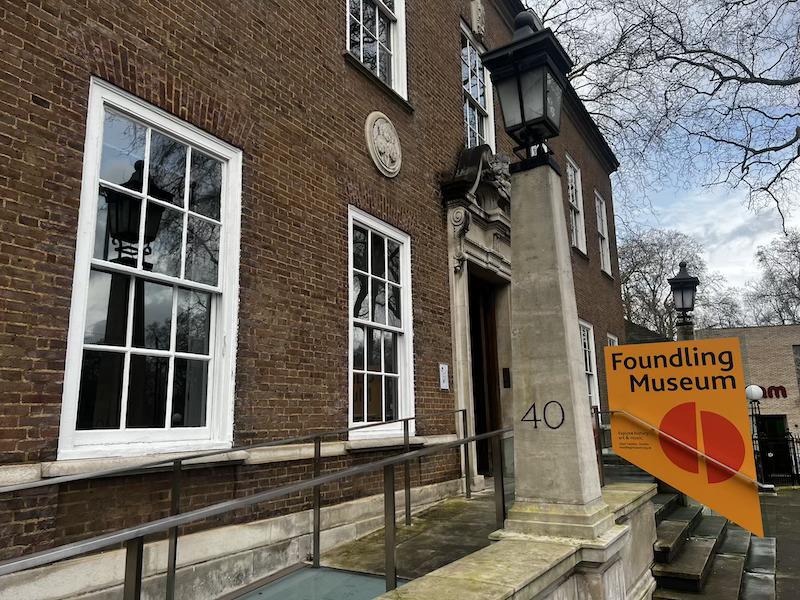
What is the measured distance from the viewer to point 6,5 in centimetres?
325

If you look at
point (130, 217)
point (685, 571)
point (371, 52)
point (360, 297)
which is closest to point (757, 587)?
point (685, 571)

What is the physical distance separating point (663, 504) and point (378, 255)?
4.25 m

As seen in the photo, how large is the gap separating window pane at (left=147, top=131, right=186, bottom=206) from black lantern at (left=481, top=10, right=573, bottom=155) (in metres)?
2.34

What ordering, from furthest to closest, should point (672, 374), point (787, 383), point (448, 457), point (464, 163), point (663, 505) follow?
1. point (787, 383)
2. point (464, 163)
3. point (448, 457)
4. point (663, 505)
5. point (672, 374)

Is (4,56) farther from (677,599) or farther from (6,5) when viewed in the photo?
(677,599)

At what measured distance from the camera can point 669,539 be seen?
18.1 ft

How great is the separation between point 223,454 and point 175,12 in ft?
10.7

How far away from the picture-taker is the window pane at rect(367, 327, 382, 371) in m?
6.10

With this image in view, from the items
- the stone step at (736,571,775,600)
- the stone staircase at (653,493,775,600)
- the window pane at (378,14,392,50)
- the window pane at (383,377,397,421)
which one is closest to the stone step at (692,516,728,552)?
the stone staircase at (653,493,775,600)

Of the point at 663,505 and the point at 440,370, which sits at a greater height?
the point at 440,370

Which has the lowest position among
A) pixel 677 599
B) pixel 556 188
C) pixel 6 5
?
pixel 677 599

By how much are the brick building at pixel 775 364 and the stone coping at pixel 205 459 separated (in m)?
32.7

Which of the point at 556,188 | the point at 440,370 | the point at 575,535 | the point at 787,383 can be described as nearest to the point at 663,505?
the point at 440,370

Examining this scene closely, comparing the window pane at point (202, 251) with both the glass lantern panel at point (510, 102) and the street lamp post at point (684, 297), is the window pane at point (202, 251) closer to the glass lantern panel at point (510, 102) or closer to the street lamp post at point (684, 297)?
the glass lantern panel at point (510, 102)
